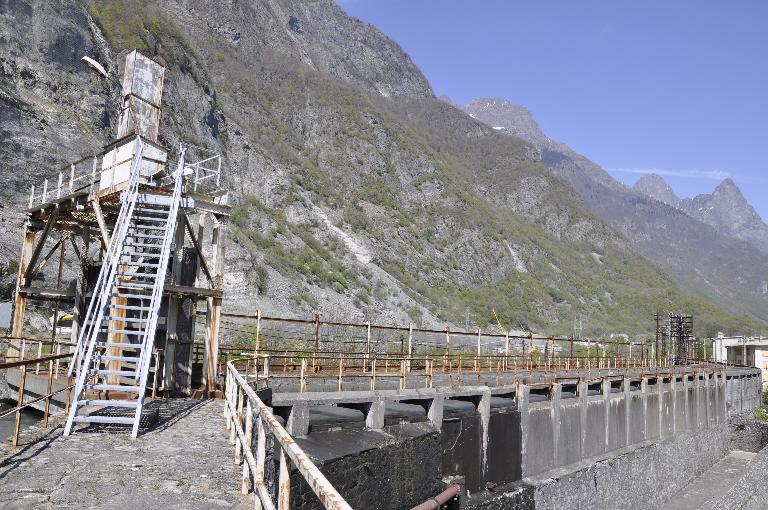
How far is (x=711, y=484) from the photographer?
102 feet

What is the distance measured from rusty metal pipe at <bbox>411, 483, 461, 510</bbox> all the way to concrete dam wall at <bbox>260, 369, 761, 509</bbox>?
0.24 m

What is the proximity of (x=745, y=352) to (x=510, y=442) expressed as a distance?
5546cm

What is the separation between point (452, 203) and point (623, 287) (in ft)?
145

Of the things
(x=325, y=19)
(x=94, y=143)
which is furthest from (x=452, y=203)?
(x=325, y=19)

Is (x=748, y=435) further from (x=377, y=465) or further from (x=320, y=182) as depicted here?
(x=320, y=182)

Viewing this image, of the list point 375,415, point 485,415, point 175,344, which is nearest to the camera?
point 375,415

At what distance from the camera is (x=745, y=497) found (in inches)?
870

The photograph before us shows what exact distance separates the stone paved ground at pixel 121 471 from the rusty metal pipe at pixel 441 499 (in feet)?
16.3

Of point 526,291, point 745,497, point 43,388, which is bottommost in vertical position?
point 745,497

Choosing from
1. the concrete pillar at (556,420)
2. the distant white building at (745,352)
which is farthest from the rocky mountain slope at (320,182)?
the concrete pillar at (556,420)

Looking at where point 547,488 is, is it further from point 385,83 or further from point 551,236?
point 385,83

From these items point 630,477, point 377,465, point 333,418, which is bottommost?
point 630,477

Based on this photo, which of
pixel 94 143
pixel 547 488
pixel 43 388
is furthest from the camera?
pixel 94 143

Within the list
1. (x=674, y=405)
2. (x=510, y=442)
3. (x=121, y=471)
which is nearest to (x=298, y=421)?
(x=121, y=471)
